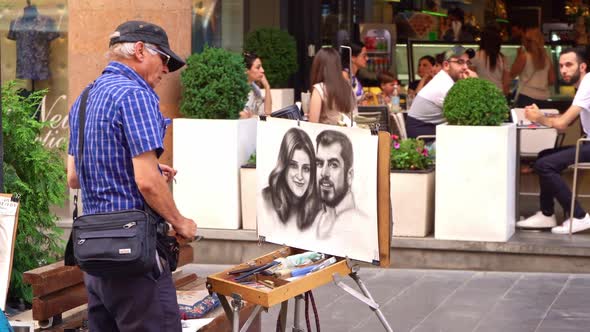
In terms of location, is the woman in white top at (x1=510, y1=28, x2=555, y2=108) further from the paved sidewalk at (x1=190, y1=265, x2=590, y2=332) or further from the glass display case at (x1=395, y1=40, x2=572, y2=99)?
the paved sidewalk at (x1=190, y1=265, x2=590, y2=332)

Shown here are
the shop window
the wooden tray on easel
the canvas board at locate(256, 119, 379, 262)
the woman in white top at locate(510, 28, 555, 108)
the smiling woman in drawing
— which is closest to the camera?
the wooden tray on easel

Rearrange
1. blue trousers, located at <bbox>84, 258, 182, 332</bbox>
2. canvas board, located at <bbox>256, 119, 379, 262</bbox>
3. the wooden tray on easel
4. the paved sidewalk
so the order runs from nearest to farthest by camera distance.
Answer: blue trousers, located at <bbox>84, 258, 182, 332</bbox> < the wooden tray on easel < canvas board, located at <bbox>256, 119, 379, 262</bbox> < the paved sidewalk

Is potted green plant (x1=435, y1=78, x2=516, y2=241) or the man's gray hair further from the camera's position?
potted green plant (x1=435, y1=78, x2=516, y2=241)

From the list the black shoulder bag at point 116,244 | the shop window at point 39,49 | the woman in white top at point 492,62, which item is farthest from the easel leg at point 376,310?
the woman in white top at point 492,62

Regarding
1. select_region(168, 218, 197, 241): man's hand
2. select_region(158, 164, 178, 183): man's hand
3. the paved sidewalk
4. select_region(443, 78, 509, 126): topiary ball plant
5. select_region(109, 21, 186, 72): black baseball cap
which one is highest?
select_region(109, 21, 186, 72): black baseball cap

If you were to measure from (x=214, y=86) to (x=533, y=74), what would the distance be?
6.90 metres

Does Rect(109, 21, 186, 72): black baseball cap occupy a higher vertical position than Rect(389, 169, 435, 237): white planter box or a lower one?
higher

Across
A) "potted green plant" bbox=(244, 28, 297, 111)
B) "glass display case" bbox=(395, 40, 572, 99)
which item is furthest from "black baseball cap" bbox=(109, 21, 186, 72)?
"glass display case" bbox=(395, 40, 572, 99)

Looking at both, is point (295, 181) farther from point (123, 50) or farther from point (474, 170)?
point (474, 170)

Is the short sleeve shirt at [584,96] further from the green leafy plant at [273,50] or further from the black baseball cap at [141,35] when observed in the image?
the black baseball cap at [141,35]

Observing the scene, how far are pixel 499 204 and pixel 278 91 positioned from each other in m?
5.09

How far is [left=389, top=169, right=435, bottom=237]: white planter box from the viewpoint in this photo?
361 inches

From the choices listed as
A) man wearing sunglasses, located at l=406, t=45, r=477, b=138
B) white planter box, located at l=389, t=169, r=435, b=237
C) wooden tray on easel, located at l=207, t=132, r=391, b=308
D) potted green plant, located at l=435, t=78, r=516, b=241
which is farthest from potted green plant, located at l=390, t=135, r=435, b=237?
wooden tray on easel, located at l=207, t=132, r=391, b=308

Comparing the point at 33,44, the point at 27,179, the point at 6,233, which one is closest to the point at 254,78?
the point at 33,44
